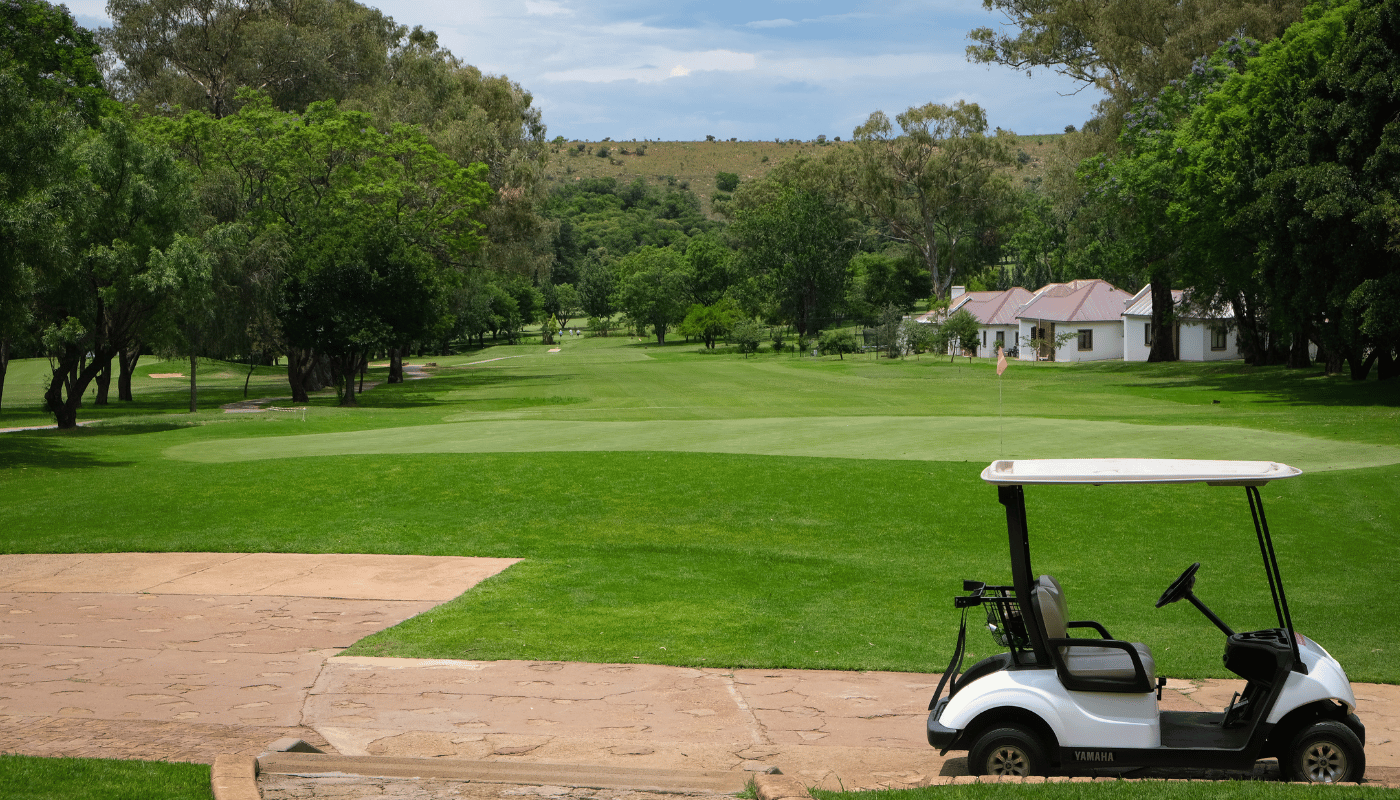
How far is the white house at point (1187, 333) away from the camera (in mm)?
64750

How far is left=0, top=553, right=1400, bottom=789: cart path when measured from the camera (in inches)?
274

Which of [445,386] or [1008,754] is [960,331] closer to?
[445,386]

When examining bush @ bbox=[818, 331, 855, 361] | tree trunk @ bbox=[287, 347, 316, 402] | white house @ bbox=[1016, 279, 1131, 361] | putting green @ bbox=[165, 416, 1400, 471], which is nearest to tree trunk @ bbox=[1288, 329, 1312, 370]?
white house @ bbox=[1016, 279, 1131, 361]

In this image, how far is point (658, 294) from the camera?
115812 millimetres

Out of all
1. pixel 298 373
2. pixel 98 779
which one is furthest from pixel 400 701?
pixel 298 373

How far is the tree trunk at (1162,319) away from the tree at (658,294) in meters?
54.2

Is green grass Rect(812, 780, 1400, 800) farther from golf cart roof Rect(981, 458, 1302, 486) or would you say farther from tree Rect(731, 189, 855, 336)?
tree Rect(731, 189, 855, 336)

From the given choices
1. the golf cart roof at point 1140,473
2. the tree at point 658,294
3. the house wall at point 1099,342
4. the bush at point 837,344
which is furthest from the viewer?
the tree at point 658,294

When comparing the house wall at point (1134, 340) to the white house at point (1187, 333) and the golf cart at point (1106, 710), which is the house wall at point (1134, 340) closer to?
the white house at point (1187, 333)

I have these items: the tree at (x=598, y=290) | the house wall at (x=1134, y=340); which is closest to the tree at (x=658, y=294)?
the tree at (x=598, y=290)

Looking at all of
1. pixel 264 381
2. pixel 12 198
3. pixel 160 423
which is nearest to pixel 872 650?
pixel 12 198

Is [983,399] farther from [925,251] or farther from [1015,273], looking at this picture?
[1015,273]

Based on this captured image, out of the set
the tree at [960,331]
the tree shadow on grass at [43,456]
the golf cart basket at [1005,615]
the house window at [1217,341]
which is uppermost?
the tree at [960,331]

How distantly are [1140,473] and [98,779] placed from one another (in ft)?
19.1
